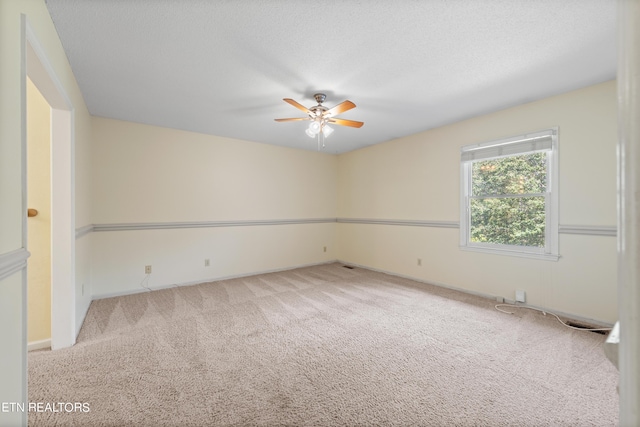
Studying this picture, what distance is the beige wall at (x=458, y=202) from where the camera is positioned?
2.54 meters

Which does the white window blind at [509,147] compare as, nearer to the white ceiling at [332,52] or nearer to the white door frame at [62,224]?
the white ceiling at [332,52]

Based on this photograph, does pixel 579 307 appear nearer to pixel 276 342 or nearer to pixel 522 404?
pixel 522 404

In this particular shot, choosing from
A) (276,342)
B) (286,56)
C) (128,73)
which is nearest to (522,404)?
(276,342)

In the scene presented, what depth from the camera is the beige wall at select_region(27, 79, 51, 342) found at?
86.4 inches

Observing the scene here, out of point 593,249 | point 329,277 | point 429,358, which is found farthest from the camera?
point 329,277

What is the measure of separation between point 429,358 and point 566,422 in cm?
77

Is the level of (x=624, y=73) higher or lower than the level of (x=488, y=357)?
higher

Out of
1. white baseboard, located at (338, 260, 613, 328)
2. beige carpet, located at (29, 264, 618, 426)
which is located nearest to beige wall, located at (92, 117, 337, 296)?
beige carpet, located at (29, 264, 618, 426)

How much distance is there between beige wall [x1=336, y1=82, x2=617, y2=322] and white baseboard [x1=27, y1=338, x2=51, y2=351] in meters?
4.17

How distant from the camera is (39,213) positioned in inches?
87.4

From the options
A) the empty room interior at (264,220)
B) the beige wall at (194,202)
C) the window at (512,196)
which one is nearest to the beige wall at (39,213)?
the empty room interior at (264,220)

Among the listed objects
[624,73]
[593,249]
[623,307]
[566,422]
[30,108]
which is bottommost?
[566,422]

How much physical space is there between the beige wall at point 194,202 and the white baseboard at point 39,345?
1.26m

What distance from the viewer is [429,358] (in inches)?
79.9
